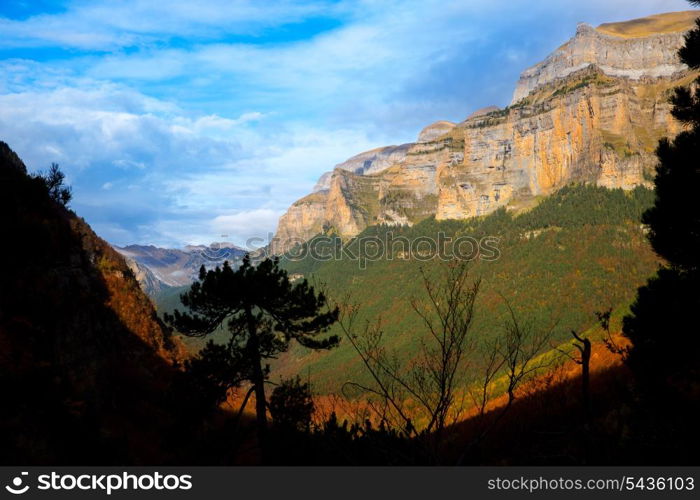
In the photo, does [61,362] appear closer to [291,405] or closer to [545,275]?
[291,405]

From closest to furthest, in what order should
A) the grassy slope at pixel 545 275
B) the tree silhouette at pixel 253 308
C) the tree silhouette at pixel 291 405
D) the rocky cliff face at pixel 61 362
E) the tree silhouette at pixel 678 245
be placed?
1. the rocky cliff face at pixel 61 362
2. the tree silhouette at pixel 678 245
3. the tree silhouette at pixel 253 308
4. the tree silhouette at pixel 291 405
5. the grassy slope at pixel 545 275

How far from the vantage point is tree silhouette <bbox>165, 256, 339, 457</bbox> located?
17.0m

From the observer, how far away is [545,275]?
120 m

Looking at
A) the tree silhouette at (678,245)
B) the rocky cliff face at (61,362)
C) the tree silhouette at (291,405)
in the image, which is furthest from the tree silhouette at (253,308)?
the tree silhouette at (678,245)

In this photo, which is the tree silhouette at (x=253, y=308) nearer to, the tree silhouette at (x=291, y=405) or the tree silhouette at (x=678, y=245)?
the tree silhouette at (x=291, y=405)

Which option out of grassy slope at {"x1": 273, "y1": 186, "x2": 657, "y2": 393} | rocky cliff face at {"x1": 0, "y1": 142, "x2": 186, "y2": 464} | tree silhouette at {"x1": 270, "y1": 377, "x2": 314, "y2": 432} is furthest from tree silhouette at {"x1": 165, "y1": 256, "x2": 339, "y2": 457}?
grassy slope at {"x1": 273, "y1": 186, "x2": 657, "y2": 393}

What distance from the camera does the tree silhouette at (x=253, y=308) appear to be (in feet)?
55.6

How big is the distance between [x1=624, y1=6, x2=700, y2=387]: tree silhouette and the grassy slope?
2442 inches

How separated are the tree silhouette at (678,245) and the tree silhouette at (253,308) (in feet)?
32.9

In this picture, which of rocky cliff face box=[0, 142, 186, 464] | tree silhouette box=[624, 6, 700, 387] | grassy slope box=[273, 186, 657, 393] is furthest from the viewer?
grassy slope box=[273, 186, 657, 393]

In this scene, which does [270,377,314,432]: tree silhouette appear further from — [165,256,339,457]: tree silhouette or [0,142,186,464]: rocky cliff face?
[0,142,186,464]: rocky cliff face

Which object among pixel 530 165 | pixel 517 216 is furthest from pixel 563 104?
pixel 517 216

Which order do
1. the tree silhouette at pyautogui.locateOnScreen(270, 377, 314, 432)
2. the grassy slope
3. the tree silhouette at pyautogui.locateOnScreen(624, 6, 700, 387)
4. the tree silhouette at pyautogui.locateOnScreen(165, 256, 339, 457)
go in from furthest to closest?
the grassy slope → the tree silhouette at pyautogui.locateOnScreen(270, 377, 314, 432) → the tree silhouette at pyautogui.locateOnScreen(165, 256, 339, 457) → the tree silhouette at pyautogui.locateOnScreen(624, 6, 700, 387)

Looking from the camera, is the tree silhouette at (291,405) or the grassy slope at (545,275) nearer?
the tree silhouette at (291,405)
